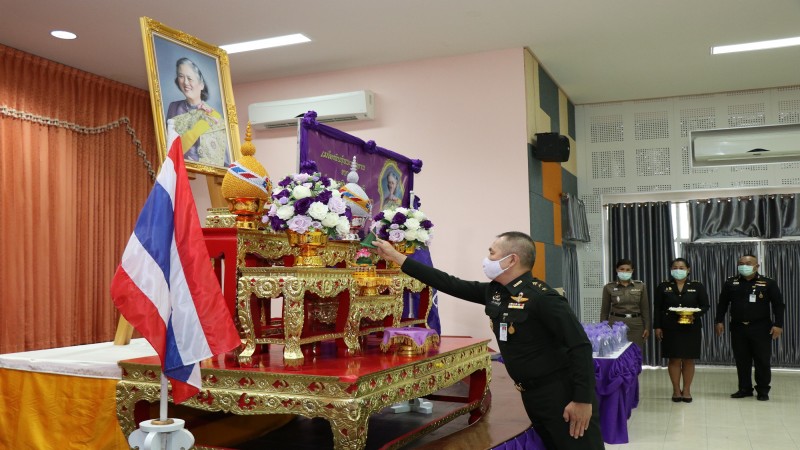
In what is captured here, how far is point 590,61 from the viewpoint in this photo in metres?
8.22

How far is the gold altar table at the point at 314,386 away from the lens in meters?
2.75

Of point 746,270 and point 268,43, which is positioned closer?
point 268,43

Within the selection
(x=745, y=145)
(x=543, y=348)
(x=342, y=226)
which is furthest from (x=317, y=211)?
(x=745, y=145)

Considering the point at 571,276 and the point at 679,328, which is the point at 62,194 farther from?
the point at 679,328

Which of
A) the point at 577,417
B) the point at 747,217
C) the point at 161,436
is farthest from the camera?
the point at 747,217

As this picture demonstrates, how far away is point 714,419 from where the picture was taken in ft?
22.5

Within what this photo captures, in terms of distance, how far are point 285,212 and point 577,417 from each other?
63.5 inches

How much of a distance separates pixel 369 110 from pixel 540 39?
203 centimetres

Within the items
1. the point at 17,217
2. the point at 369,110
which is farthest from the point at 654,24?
the point at 17,217

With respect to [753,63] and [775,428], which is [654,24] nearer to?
[753,63]

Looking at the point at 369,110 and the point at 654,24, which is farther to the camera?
the point at 369,110

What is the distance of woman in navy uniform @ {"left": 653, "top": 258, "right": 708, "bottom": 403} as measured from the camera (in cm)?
782

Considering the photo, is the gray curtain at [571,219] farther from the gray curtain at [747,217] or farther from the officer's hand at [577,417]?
the officer's hand at [577,417]

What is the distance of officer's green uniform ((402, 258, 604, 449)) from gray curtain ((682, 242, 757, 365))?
293 inches
